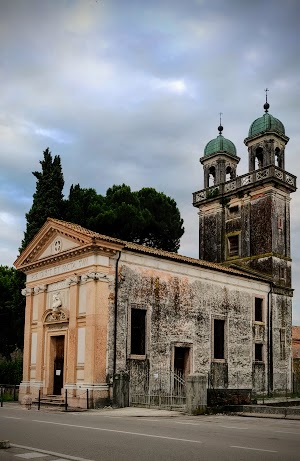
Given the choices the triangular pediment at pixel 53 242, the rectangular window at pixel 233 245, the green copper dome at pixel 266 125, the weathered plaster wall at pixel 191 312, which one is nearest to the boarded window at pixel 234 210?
the rectangular window at pixel 233 245

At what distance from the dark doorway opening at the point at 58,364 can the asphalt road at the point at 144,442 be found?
1093cm

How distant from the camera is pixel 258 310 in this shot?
107 feet

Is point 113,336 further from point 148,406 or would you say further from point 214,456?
point 214,456

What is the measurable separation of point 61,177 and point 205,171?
10.8m

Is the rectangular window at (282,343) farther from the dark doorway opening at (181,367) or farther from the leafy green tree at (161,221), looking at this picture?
the leafy green tree at (161,221)

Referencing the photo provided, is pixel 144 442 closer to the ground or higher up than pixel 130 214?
closer to the ground

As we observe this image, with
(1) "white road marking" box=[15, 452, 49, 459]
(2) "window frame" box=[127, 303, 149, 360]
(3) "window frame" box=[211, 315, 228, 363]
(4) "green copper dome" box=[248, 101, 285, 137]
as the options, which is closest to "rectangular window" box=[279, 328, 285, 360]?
(3) "window frame" box=[211, 315, 228, 363]

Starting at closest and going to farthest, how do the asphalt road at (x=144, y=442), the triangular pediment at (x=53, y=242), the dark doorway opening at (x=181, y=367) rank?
the asphalt road at (x=144, y=442), the triangular pediment at (x=53, y=242), the dark doorway opening at (x=181, y=367)

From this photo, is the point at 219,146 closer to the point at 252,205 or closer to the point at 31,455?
the point at 252,205

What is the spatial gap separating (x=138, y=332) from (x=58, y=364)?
4317 millimetres

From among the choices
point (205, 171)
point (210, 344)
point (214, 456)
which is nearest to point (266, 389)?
point (210, 344)

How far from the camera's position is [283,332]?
33844 millimetres

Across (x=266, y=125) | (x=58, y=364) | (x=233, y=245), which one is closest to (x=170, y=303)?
(x=58, y=364)

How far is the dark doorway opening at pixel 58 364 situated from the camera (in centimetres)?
2580
